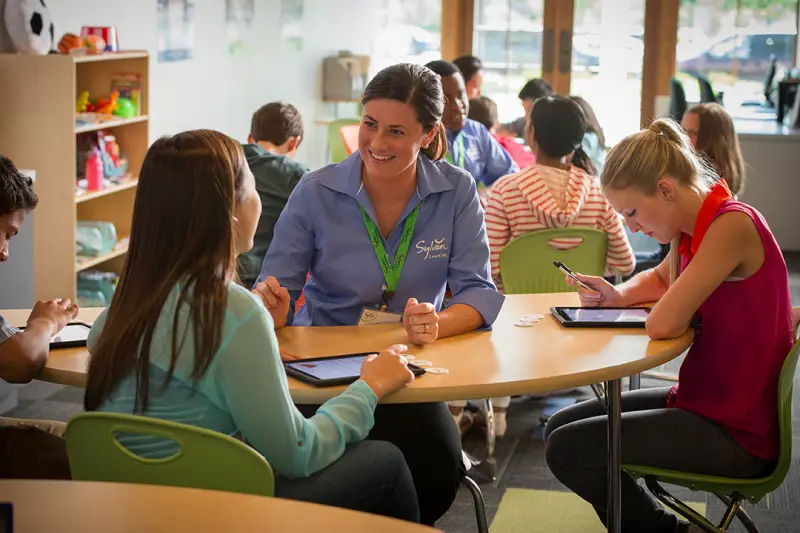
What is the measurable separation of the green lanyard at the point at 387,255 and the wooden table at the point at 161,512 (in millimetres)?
1177

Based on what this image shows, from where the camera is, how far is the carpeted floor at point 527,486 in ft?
9.99

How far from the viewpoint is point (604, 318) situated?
2.46m

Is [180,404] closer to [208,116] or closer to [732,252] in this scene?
[732,252]

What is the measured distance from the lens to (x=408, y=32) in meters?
9.65

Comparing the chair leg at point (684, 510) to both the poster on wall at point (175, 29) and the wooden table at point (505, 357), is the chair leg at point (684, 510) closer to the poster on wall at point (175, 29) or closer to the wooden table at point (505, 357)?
the wooden table at point (505, 357)

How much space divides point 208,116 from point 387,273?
4593 millimetres

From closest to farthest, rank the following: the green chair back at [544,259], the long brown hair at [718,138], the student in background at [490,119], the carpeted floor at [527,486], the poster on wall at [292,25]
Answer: the carpeted floor at [527,486] → the green chair back at [544,259] → the long brown hair at [718,138] → the student in background at [490,119] → the poster on wall at [292,25]

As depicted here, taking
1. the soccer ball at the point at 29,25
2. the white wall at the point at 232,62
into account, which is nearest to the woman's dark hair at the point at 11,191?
the soccer ball at the point at 29,25

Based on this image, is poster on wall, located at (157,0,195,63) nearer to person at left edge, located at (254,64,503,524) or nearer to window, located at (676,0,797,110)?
person at left edge, located at (254,64,503,524)

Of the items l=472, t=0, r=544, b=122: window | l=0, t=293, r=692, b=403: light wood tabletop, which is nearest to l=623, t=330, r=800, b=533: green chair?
l=0, t=293, r=692, b=403: light wood tabletop

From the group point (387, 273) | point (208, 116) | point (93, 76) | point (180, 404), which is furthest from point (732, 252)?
point (208, 116)

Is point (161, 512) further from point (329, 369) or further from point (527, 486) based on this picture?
point (527, 486)

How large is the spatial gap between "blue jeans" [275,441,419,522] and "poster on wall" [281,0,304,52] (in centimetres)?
658

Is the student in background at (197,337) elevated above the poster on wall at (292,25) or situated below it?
below
